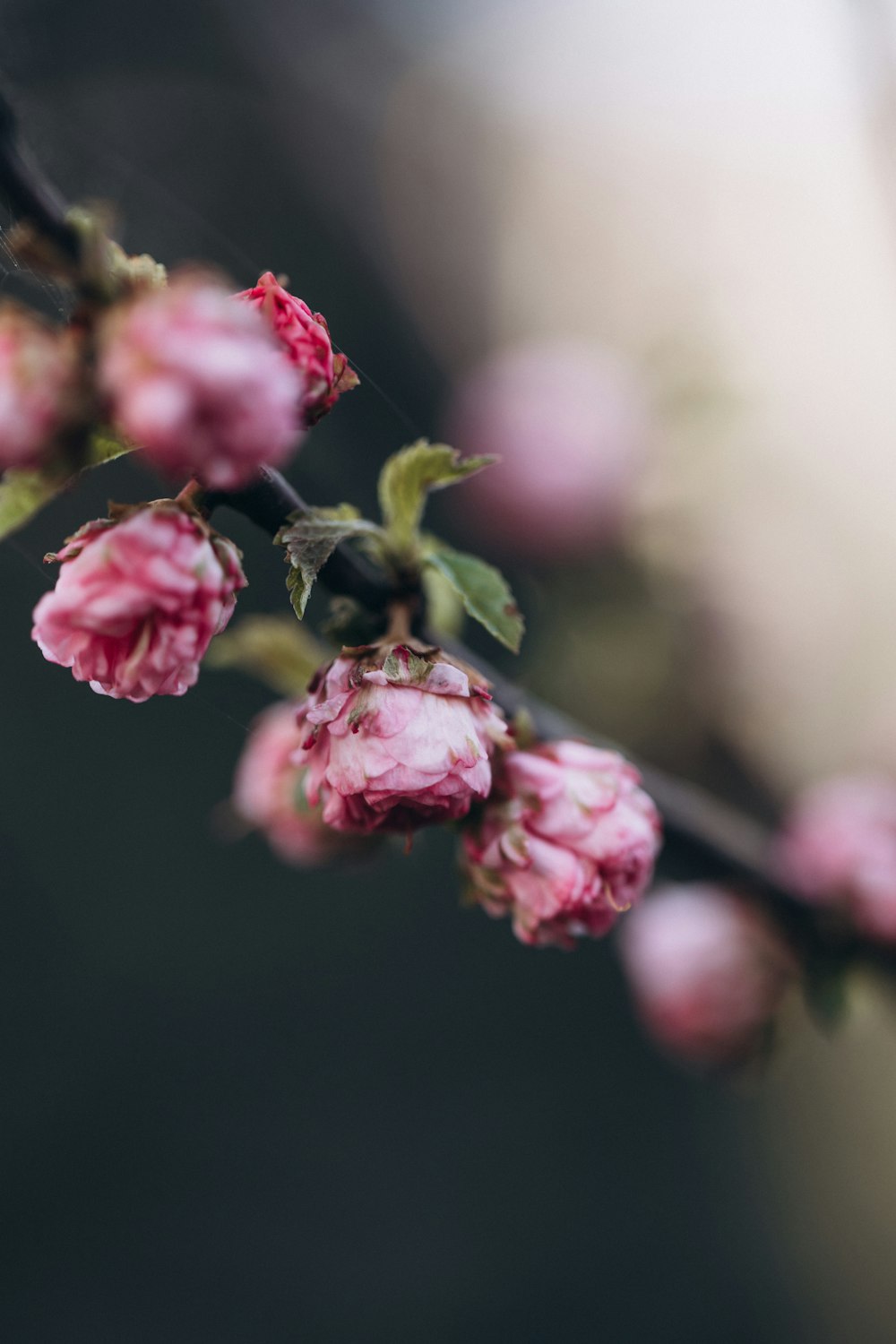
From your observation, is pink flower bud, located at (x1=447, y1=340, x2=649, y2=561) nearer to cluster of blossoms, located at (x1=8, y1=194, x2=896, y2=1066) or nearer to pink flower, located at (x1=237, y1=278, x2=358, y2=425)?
cluster of blossoms, located at (x1=8, y1=194, x2=896, y2=1066)

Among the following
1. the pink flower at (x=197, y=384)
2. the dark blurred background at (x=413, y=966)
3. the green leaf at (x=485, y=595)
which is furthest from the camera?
the dark blurred background at (x=413, y=966)

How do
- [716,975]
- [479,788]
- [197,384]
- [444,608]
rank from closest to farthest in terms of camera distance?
[197,384]
[479,788]
[444,608]
[716,975]

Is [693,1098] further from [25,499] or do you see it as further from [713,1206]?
[25,499]

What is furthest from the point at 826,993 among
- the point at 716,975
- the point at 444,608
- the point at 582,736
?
the point at 444,608

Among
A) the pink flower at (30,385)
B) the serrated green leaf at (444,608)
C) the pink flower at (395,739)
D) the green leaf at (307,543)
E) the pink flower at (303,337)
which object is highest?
the pink flower at (303,337)

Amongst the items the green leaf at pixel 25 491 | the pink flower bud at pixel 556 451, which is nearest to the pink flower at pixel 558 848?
the green leaf at pixel 25 491

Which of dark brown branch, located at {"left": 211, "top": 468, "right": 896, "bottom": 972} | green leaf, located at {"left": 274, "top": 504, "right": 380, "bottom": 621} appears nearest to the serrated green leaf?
dark brown branch, located at {"left": 211, "top": 468, "right": 896, "bottom": 972}

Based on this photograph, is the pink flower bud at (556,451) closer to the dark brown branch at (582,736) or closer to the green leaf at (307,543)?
the dark brown branch at (582,736)

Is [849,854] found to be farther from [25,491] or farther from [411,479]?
[25,491]
